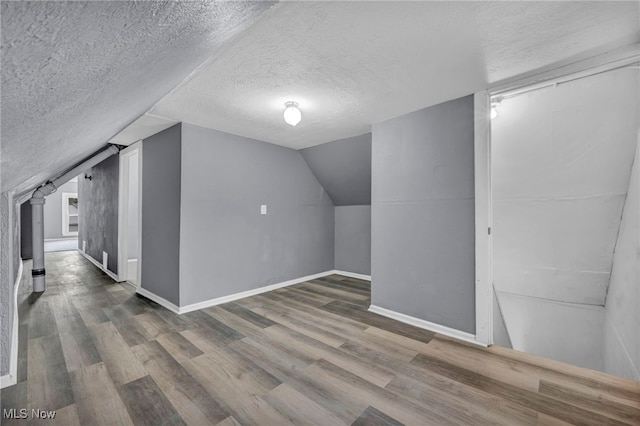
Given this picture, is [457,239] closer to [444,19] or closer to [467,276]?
[467,276]

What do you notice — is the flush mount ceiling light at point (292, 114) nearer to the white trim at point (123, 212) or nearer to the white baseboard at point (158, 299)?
the white baseboard at point (158, 299)

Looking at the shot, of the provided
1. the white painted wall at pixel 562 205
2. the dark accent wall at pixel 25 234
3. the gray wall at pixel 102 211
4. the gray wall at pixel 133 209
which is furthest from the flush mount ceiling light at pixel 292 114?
the dark accent wall at pixel 25 234

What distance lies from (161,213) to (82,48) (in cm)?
304

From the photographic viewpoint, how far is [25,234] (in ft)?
21.2

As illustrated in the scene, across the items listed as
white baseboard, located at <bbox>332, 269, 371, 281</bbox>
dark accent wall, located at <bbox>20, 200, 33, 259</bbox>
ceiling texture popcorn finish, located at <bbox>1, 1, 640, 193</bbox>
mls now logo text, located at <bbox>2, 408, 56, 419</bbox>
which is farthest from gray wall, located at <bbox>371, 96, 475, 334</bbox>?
dark accent wall, located at <bbox>20, 200, 33, 259</bbox>

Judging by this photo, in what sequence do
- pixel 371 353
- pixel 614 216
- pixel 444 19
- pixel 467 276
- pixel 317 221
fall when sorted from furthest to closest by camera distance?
pixel 317 221 < pixel 614 216 < pixel 467 276 < pixel 371 353 < pixel 444 19

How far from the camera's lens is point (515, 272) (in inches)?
141

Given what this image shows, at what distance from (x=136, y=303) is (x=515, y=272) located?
4912mm

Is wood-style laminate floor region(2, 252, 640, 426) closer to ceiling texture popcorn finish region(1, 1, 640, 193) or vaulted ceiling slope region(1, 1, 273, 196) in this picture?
ceiling texture popcorn finish region(1, 1, 640, 193)

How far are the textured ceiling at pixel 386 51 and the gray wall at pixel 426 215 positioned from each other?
0.97 ft

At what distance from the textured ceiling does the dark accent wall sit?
6.81 m

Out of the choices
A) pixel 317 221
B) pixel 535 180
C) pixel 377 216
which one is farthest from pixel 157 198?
pixel 535 180

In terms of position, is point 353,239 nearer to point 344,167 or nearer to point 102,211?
point 344,167

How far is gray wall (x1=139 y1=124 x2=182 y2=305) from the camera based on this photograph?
9.66 ft
